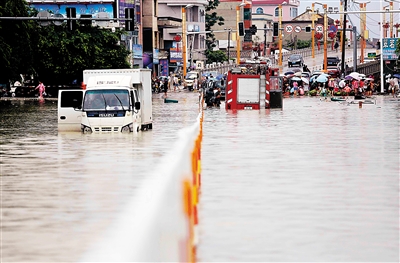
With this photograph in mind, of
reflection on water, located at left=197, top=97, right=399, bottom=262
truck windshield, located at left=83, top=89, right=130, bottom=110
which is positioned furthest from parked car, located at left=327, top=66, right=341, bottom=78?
reflection on water, located at left=197, top=97, right=399, bottom=262

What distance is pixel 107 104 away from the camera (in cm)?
3650

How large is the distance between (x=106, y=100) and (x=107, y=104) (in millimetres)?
210

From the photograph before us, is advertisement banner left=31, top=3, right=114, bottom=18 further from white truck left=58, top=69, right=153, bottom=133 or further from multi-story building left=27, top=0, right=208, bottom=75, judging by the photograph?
white truck left=58, top=69, right=153, bottom=133

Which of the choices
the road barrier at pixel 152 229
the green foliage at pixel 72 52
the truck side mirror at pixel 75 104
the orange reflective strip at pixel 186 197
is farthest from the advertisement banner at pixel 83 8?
the road barrier at pixel 152 229

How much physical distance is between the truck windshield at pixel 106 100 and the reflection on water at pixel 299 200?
5158 millimetres

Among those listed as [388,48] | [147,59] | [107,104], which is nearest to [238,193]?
[107,104]

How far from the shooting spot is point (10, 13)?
6131 centimetres

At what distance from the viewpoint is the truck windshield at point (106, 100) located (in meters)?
36.5

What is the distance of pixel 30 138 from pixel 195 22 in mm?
124505

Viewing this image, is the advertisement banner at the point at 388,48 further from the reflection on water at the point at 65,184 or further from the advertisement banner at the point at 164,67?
the reflection on water at the point at 65,184

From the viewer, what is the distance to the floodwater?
38.2ft

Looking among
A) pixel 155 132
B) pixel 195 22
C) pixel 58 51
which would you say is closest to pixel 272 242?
pixel 155 132

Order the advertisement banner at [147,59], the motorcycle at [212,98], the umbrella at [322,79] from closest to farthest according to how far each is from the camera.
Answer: the motorcycle at [212,98]
the umbrella at [322,79]
the advertisement banner at [147,59]

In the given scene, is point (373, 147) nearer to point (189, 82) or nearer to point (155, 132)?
point (155, 132)
